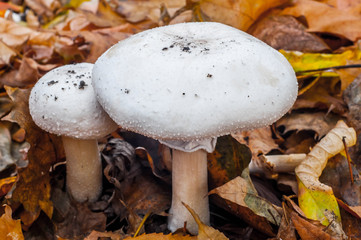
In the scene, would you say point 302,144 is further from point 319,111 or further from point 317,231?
point 317,231

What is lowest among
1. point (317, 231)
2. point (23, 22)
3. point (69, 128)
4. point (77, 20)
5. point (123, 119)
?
point (23, 22)

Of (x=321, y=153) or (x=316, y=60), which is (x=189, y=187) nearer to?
(x=321, y=153)

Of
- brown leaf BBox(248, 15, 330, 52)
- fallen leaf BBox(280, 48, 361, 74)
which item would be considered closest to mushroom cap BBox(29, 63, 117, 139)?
fallen leaf BBox(280, 48, 361, 74)

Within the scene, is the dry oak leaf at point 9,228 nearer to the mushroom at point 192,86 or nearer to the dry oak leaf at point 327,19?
the mushroom at point 192,86

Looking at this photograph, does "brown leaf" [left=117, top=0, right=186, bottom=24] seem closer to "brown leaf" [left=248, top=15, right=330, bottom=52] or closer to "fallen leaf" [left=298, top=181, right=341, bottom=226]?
"brown leaf" [left=248, top=15, right=330, bottom=52]

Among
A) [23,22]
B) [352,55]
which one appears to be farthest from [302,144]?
[23,22]

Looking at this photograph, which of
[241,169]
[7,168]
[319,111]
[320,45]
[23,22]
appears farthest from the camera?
[23,22]

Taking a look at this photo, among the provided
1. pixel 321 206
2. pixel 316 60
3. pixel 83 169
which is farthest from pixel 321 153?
pixel 83 169
